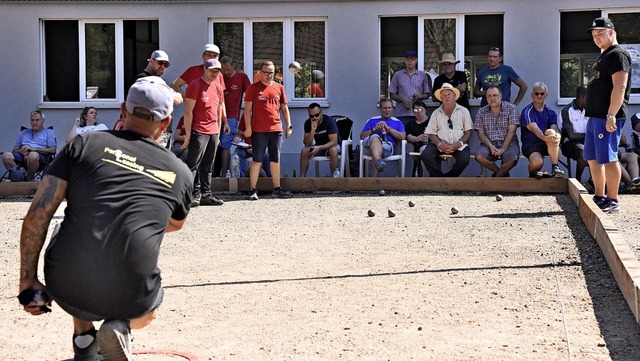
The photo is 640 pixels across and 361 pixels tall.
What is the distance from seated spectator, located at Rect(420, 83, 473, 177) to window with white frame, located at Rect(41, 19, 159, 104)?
569 centimetres

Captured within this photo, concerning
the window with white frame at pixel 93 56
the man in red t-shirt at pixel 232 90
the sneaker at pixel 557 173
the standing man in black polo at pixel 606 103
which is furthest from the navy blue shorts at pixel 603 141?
the window with white frame at pixel 93 56

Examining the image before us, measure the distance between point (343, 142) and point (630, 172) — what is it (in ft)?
14.1

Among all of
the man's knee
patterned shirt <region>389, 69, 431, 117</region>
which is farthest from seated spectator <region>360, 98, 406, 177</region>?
the man's knee

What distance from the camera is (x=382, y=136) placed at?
15.7 metres

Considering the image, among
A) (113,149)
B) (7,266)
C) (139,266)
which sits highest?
(113,149)

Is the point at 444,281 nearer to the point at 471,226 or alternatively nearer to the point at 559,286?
the point at 559,286

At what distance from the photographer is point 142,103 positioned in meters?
4.16

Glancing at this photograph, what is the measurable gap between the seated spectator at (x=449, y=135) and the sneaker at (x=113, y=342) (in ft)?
36.7

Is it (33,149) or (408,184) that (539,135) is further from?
(33,149)

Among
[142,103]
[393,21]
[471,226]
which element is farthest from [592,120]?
[393,21]

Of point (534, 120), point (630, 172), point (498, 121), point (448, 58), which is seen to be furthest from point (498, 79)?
point (630, 172)

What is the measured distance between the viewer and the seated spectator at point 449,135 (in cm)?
1483

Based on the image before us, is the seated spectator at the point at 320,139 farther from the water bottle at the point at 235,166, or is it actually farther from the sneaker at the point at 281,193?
the sneaker at the point at 281,193

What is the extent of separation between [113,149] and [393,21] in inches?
562
